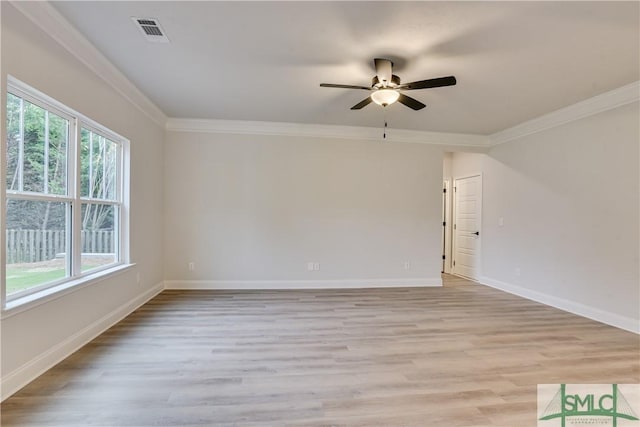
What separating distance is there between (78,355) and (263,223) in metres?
2.88

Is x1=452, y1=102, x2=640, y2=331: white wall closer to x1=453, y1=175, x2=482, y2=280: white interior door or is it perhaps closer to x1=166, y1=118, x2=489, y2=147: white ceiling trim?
x1=453, y1=175, x2=482, y2=280: white interior door

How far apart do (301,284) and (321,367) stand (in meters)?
2.66

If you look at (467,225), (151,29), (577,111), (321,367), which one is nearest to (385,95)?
(151,29)

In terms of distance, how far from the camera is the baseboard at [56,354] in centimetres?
199

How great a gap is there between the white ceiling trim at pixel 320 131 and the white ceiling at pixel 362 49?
0.78 meters

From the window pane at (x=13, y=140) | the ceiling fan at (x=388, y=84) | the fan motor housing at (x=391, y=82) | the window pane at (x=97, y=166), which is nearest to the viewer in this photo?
the window pane at (x=13, y=140)

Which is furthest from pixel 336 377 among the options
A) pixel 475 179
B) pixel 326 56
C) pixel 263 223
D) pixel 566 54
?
pixel 475 179

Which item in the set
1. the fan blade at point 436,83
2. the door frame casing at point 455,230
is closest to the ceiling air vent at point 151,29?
the fan blade at point 436,83

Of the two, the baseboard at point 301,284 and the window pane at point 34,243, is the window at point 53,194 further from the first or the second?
the baseboard at point 301,284

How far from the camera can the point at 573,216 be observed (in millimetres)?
4035

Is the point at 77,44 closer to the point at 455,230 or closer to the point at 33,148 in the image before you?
the point at 33,148

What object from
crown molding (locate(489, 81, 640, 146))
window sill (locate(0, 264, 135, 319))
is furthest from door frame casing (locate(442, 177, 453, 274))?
window sill (locate(0, 264, 135, 319))

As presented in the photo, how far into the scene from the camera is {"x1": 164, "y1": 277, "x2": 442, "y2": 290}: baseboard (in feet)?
15.9

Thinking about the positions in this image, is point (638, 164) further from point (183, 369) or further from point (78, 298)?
point (78, 298)
